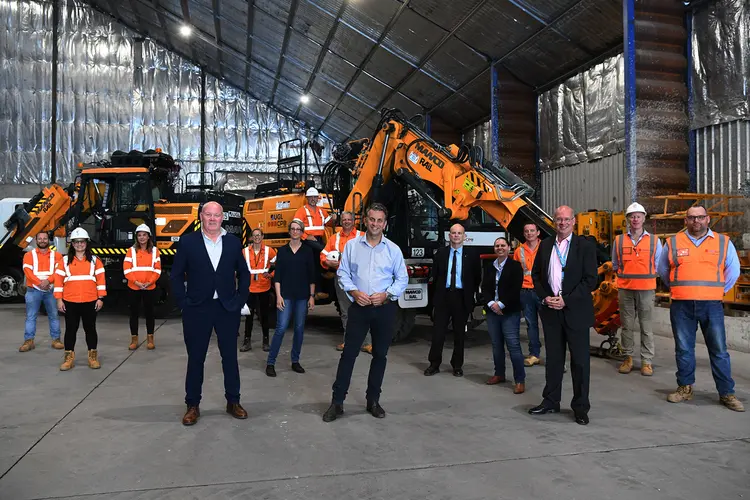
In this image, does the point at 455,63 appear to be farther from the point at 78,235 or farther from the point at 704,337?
the point at 704,337

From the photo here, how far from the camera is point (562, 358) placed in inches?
209

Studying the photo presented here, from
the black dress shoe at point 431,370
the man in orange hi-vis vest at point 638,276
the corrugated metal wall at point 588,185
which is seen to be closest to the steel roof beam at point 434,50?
the corrugated metal wall at point 588,185

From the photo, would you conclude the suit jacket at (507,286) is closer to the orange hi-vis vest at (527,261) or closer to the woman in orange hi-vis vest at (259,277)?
the orange hi-vis vest at (527,261)

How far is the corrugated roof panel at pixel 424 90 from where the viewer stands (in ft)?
55.7

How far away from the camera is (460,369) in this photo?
23.0 feet

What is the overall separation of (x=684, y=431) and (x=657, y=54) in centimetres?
805

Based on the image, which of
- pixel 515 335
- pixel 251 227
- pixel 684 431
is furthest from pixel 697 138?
pixel 251 227

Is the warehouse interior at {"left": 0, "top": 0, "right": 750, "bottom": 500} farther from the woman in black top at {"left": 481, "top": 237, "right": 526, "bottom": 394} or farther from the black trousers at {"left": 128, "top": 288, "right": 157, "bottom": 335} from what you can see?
the black trousers at {"left": 128, "top": 288, "right": 157, "bottom": 335}

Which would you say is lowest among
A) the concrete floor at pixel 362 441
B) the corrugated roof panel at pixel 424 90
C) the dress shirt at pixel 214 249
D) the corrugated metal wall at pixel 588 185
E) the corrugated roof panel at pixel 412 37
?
the concrete floor at pixel 362 441

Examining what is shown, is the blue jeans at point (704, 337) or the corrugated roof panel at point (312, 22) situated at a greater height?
the corrugated roof panel at point (312, 22)

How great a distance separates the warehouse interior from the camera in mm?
4027

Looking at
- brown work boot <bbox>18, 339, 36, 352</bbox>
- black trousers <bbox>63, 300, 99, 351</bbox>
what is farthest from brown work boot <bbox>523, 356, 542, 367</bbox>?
brown work boot <bbox>18, 339, 36, 352</bbox>

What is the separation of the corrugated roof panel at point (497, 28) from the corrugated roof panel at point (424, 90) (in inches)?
103

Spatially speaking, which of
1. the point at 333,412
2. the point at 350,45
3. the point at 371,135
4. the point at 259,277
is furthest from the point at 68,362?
the point at 350,45
